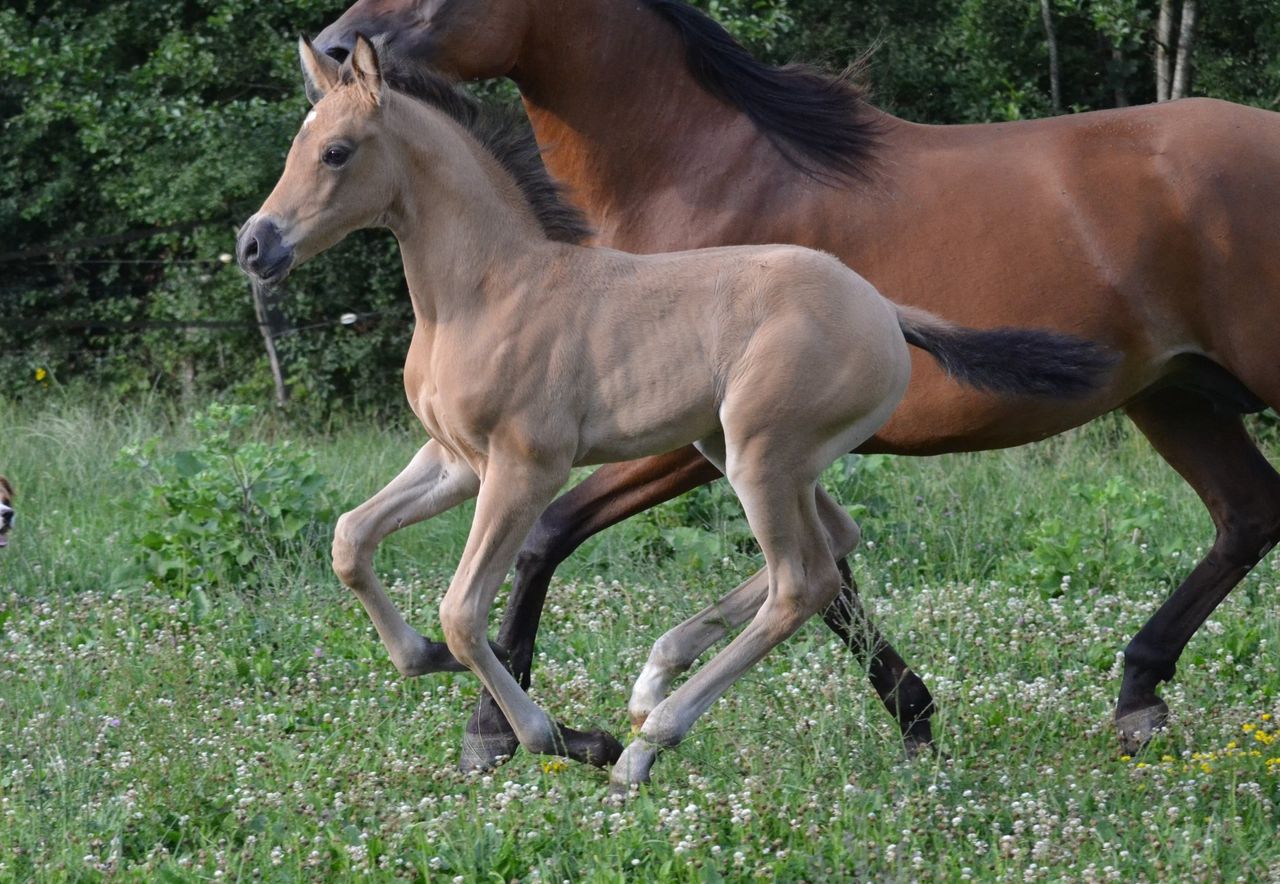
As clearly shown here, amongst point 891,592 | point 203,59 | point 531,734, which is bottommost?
point 891,592

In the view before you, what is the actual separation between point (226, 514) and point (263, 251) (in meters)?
2.92

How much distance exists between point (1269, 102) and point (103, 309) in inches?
362

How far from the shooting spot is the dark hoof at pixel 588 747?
3809mm

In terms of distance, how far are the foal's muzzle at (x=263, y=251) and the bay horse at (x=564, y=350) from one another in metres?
0.01

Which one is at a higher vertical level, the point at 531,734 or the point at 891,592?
the point at 531,734

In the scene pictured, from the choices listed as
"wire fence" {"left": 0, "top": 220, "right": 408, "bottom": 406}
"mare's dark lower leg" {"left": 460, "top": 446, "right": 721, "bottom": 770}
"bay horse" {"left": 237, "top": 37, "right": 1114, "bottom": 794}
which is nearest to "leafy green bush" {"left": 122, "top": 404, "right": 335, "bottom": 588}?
"mare's dark lower leg" {"left": 460, "top": 446, "right": 721, "bottom": 770}

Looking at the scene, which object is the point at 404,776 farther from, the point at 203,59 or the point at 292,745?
the point at 203,59

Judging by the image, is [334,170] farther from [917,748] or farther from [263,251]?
[917,748]

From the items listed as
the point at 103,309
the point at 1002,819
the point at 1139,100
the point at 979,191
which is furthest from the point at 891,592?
the point at 103,309

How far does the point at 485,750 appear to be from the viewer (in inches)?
169

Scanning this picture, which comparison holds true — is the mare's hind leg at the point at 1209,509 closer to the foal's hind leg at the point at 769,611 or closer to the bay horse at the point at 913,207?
the bay horse at the point at 913,207

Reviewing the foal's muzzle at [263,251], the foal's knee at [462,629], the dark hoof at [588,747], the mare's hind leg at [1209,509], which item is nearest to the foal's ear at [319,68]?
the foal's muzzle at [263,251]

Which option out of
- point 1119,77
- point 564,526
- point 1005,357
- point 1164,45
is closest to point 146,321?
point 1119,77

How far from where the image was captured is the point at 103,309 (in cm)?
1348
